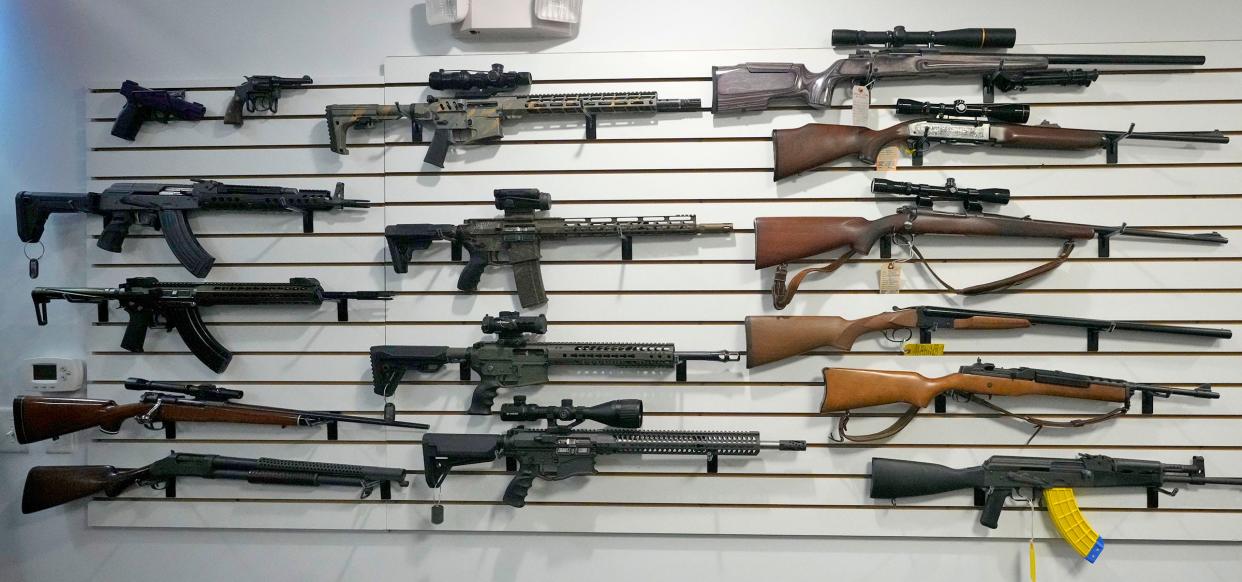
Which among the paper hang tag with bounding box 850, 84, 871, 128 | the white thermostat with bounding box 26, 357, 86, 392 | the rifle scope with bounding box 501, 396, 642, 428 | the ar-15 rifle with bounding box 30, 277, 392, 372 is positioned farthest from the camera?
the white thermostat with bounding box 26, 357, 86, 392

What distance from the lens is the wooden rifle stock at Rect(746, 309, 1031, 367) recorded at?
3080 millimetres

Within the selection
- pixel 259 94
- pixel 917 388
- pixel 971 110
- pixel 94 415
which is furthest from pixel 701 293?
pixel 94 415

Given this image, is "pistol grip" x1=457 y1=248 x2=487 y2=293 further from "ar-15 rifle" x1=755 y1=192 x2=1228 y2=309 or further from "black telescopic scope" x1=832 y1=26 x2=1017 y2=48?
"black telescopic scope" x1=832 y1=26 x2=1017 y2=48

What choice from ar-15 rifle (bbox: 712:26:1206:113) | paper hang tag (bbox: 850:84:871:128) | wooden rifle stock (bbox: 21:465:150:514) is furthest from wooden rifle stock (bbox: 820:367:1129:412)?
wooden rifle stock (bbox: 21:465:150:514)

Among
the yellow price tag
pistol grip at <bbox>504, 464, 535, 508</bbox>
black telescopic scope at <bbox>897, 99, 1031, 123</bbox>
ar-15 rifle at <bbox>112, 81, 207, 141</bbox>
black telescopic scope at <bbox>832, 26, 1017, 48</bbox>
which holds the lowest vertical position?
pistol grip at <bbox>504, 464, 535, 508</bbox>

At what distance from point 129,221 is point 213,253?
453mm

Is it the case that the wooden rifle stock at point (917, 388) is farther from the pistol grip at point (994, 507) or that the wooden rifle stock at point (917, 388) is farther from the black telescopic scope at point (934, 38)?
the black telescopic scope at point (934, 38)

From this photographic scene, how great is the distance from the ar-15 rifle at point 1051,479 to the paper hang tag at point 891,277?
0.85m

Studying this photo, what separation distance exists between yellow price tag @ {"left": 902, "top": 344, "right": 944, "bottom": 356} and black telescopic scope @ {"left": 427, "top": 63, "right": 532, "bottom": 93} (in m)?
2.36

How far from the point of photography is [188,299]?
333cm

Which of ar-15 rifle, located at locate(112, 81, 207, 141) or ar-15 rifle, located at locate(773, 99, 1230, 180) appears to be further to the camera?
ar-15 rifle, located at locate(112, 81, 207, 141)

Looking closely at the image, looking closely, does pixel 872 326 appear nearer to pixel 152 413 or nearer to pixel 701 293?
pixel 701 293

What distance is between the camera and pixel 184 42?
3.53 m

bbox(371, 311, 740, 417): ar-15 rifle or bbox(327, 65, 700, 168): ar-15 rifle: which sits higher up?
bbox(327, 65, 700, 168): ar-15 rifle
